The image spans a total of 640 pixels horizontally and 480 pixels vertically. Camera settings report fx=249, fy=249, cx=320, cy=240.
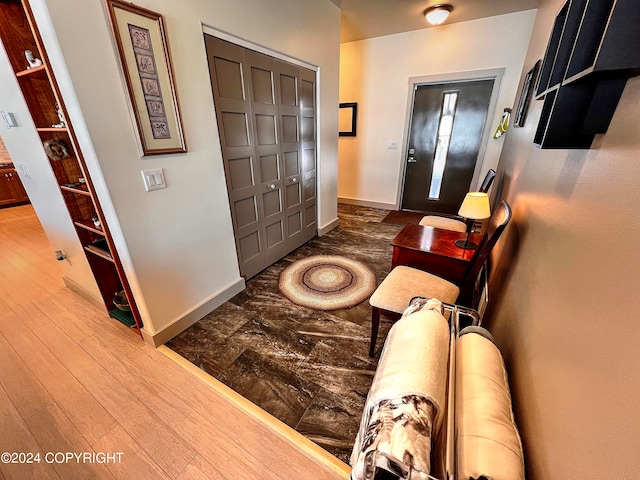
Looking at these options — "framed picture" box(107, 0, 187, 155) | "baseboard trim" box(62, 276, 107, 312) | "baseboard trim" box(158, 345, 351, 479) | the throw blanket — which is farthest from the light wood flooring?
"framed picture" box(107, 0, 187, 155)

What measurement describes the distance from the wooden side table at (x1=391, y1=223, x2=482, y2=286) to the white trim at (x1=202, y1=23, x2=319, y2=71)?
1826mm

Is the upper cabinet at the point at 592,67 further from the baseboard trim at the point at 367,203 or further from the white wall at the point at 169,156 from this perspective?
the baseboard trim at the point at 367,203

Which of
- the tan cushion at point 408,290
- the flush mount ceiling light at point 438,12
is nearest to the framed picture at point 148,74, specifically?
the tan cushion at point 408,290

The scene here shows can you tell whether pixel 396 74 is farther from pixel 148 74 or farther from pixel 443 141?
pixel 148 74

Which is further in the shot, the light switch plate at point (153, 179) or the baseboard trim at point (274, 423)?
the light switch plate at point (153, 179)

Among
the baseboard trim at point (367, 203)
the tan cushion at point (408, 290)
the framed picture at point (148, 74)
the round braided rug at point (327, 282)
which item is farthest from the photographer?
the baseboard trim at point (367, 203)

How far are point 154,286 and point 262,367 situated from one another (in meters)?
0.86

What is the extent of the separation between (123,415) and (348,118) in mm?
4529

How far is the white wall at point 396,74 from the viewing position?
122 inches

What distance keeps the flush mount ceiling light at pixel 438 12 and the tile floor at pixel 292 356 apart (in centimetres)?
305

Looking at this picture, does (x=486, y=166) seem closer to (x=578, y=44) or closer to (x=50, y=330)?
(x=578, y=44)

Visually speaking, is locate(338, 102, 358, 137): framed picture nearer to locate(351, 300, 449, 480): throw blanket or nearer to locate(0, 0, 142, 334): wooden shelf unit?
locate(0, 0, 142, 334): wooden shelf unit

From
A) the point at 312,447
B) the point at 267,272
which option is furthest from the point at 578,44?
the point at 267,272

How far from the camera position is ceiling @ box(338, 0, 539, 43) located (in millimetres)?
2697
